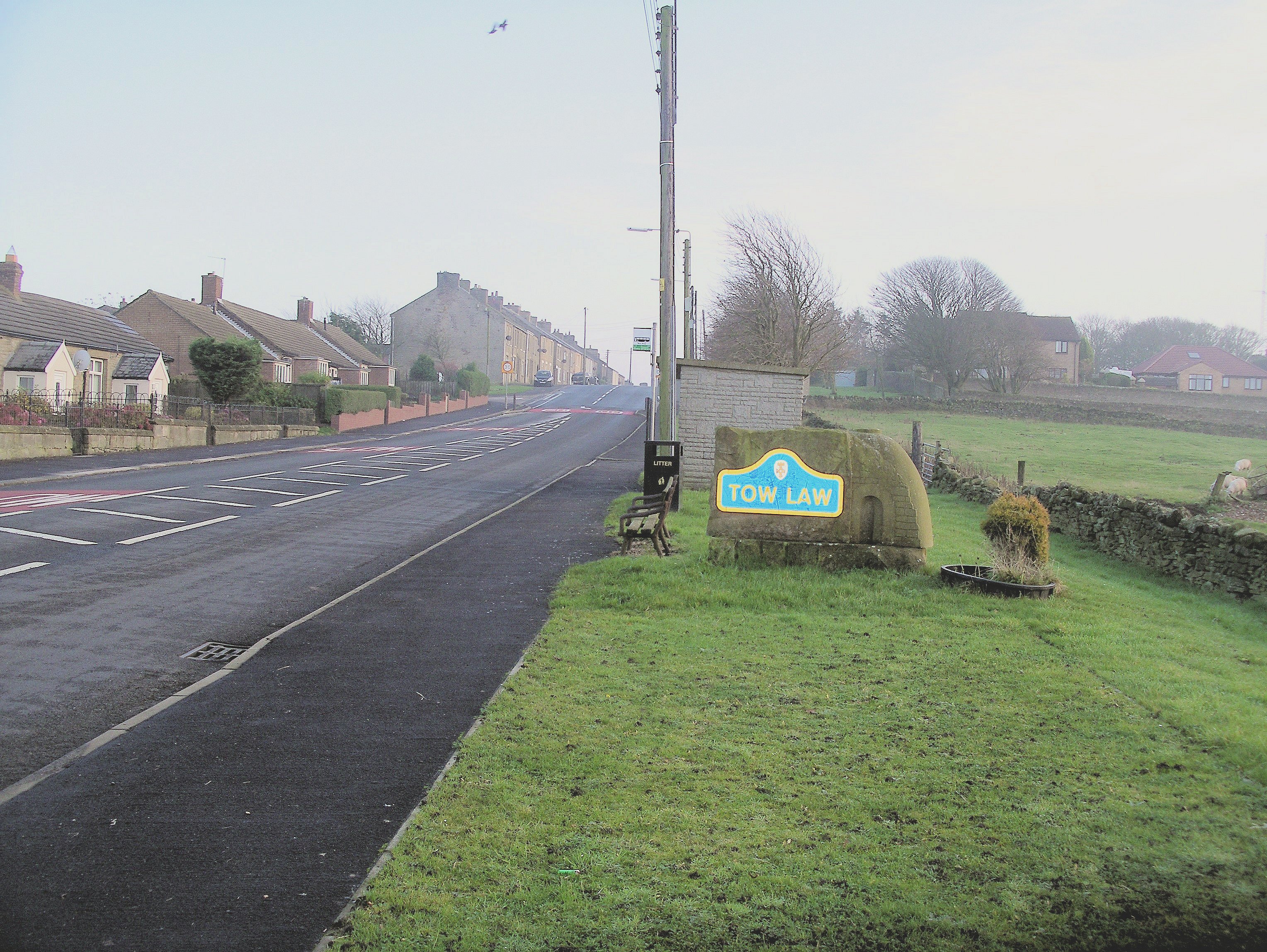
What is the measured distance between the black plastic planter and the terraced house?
136 feet

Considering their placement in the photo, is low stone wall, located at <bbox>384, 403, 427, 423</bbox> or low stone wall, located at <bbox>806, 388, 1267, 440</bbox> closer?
low stone wall, located at <bbox>806, 388, 1267, 440</bbox>

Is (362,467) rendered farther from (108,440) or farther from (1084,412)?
(1084,412)

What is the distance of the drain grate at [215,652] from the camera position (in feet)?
26.7

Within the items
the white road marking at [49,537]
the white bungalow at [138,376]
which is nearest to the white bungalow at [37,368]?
the white bungalow at [138,376]

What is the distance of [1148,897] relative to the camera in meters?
3.88

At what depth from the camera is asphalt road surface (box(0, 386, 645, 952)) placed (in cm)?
403

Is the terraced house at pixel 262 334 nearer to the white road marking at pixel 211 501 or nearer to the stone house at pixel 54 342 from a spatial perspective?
the stone house at pixel 54 342

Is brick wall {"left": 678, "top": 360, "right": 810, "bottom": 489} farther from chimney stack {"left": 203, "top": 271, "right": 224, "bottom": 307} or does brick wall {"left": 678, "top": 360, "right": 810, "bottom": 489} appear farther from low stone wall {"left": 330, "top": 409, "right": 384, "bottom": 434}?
chimney stack {"left": 203, "top": 271, "right": 224, "bottom": 307}

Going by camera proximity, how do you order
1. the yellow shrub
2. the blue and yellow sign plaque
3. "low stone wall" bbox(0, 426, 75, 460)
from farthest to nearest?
"low stone wall" bbox(0, 426, 75, 460) → the blue and yellow sign plaque → the yellow shrub

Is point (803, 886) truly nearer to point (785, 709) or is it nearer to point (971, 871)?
point (971, 871)

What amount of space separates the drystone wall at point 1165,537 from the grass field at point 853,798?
316 cm

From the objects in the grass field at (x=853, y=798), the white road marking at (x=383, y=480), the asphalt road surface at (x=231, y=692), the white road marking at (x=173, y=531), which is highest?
the white road marking at (x=383, y=480)

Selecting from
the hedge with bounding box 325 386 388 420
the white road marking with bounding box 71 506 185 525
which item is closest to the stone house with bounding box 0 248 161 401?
the hedge with bounding box 325 386 388 420

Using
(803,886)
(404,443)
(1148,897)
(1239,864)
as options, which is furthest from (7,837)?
(404,443)
